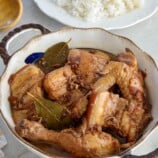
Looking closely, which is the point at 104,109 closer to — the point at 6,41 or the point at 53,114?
the point at 53,114

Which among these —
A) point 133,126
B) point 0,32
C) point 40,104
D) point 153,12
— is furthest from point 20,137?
point 153,12

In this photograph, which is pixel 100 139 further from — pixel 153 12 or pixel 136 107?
pixel 153 12

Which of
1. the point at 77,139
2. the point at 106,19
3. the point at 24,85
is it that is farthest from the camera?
the point at 106,19

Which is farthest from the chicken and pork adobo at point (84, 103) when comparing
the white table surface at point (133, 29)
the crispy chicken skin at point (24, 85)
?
the white table surface at point (133, 29)

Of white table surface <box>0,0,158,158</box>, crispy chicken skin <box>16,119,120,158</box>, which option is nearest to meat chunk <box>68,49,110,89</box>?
crispy chicken skin <box>16,119,120,158</box>

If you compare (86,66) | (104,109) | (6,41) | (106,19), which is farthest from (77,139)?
(106,19)

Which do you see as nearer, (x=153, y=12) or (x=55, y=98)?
(x=55, y=98)

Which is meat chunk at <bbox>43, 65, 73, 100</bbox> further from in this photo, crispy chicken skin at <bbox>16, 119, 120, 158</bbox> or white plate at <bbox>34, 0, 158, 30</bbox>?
white plate at <bbox>34, 0, 158, 30</bbox>
